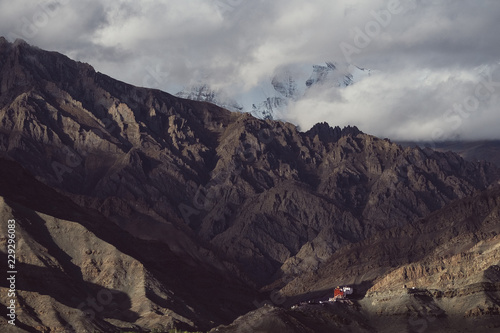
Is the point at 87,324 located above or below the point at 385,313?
above

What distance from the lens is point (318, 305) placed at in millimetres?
195250

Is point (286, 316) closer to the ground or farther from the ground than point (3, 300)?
closer to the ground

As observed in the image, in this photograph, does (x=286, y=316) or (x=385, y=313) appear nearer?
(x=286, y=316)

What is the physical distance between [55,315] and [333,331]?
185 feet

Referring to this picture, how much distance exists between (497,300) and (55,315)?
8391 centimetres

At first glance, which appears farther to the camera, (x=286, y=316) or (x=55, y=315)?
(x=55, y=315)

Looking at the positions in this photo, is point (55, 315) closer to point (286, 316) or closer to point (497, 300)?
point (286, 316)

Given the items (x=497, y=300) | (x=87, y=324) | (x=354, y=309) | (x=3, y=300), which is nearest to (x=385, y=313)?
(x=354, y=309)

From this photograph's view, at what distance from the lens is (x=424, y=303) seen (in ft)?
628

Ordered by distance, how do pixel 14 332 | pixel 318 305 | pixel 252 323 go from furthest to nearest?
pixel 318 305
pixel 14 332
pixel 252 323

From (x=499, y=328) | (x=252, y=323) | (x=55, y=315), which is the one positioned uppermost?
(x=55, y=315)

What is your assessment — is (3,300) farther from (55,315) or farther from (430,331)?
(430,331)

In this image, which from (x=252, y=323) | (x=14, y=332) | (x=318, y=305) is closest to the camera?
(x=252, y=323)

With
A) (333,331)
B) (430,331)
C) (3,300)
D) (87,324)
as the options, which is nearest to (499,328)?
(430,331)
